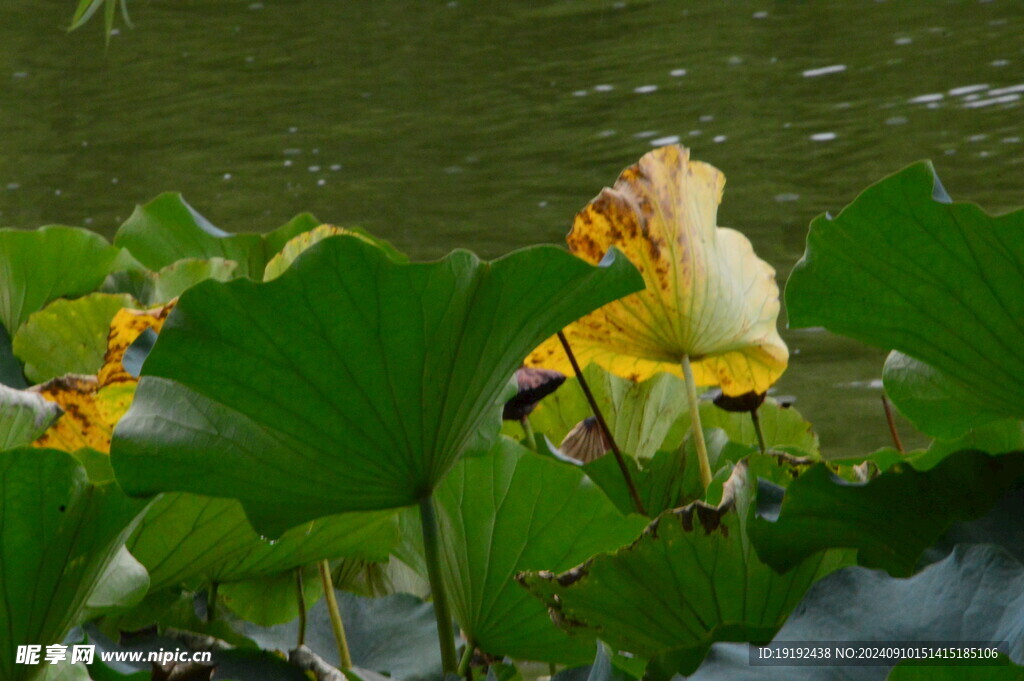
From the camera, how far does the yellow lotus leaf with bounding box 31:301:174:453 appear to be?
0.66 meters

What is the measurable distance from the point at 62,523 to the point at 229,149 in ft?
16.9

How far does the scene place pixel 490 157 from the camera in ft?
15.9

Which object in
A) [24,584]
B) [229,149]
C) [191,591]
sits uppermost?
[24,584]

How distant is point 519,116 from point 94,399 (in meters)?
4.90

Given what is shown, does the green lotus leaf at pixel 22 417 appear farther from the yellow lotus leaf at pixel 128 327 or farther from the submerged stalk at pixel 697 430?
the submerged stalk at pixel 697 430

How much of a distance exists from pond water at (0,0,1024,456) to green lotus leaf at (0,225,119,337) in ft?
4.53

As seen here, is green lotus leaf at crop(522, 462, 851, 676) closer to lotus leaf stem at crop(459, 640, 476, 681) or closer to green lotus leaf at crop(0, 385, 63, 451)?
lotus leaf stem at crop(459, 640, 476, 681)

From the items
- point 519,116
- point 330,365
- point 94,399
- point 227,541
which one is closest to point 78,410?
point 94,399

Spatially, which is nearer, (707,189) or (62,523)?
(62,523)

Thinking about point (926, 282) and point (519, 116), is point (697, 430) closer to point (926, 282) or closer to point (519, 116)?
point (926, 282)

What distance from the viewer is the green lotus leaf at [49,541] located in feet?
1.68

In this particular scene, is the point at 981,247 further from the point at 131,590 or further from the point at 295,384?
the point at 131,590

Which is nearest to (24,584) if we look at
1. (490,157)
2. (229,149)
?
Result: (490,157)

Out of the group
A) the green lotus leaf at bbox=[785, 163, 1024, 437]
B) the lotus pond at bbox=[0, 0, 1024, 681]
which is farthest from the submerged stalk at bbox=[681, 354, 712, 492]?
the green lotus leaf at bbox=[785, 163, 1024, 437]
